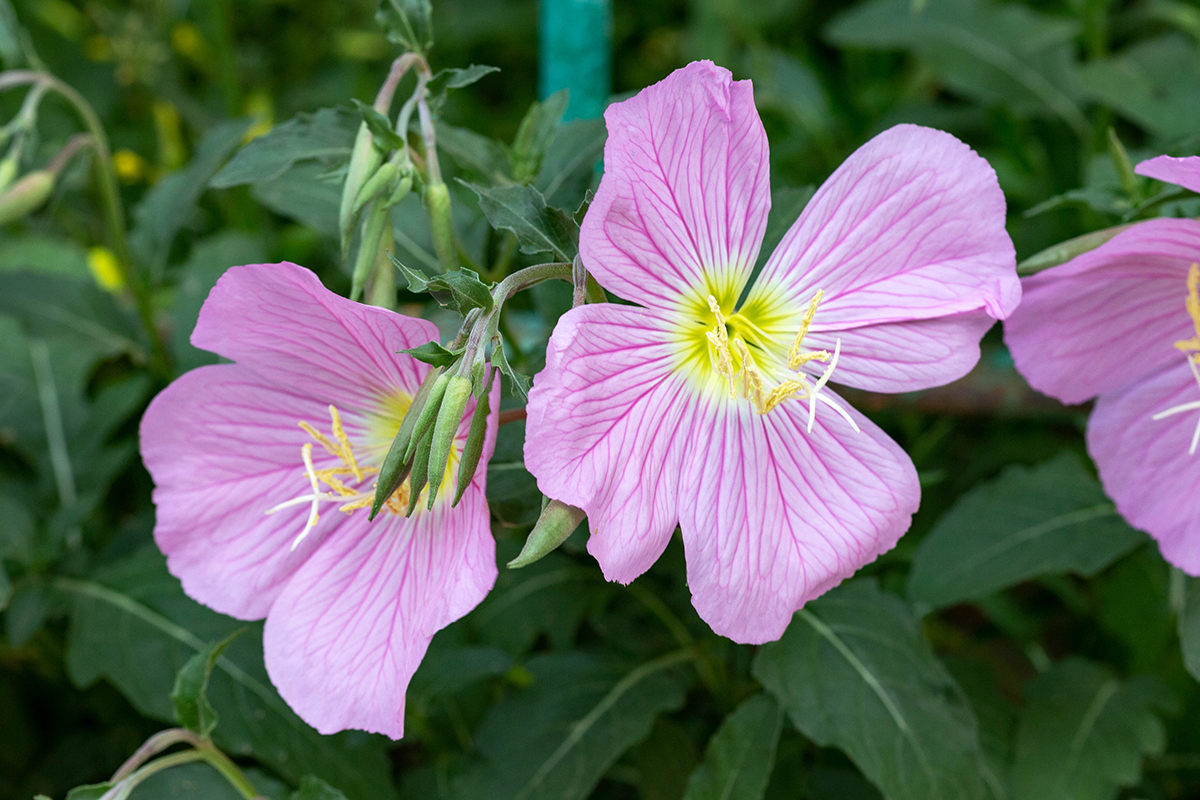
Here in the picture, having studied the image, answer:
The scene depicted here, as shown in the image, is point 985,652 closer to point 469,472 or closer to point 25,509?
point 469,472

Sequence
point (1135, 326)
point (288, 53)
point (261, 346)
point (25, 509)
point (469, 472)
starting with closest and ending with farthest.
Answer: point (469, 472)
point (261, 346)
point (1135, 326)
point (25, 509)
point (288, 53)

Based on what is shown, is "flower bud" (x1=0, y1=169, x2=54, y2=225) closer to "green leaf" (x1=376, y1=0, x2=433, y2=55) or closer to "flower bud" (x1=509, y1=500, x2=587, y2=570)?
"green leaf" (x1=376, y1=0, x2=433, y2=55)

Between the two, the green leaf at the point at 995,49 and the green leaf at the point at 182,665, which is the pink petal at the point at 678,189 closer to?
the green leaf at the point at 182,665

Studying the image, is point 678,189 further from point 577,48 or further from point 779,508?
point 577,48

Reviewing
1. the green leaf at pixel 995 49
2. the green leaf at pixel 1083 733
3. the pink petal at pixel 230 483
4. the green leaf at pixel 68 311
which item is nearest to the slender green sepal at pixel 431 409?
the pink petal at pixel 230 483

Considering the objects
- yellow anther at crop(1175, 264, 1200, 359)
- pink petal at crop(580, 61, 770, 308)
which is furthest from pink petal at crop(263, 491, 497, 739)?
yellow anther at crop(1175, 264, 1200, 359)

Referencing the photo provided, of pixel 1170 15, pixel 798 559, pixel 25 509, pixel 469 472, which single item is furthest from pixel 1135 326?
pixel 25 509
